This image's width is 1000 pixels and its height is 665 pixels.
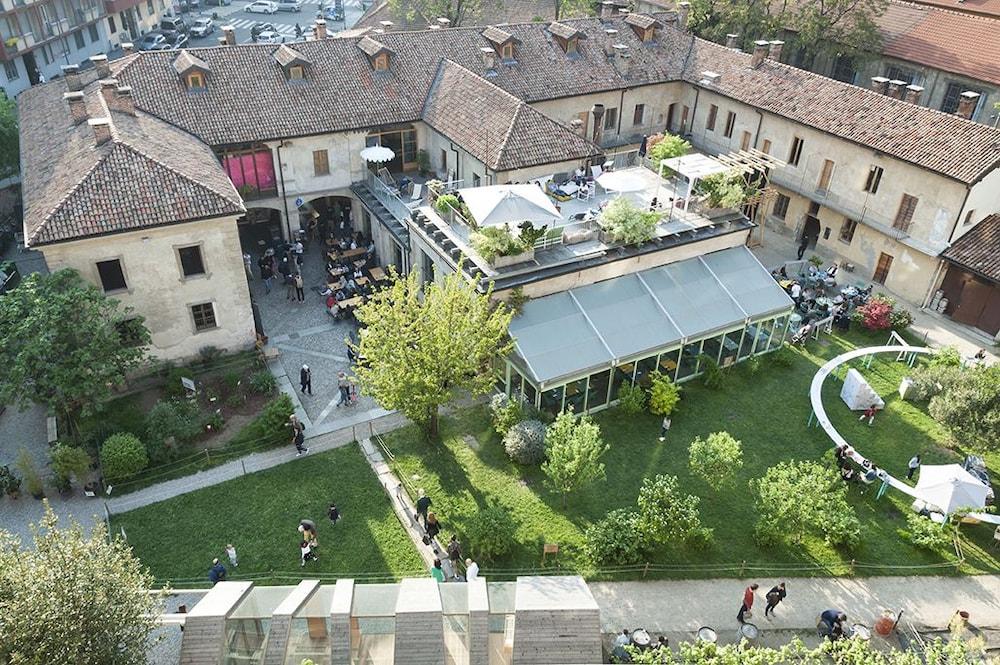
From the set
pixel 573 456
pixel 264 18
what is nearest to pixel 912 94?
pixel 573 456

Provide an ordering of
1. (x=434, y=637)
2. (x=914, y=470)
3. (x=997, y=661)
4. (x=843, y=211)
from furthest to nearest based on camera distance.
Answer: (x=843, y=211) → (x=914, y=470) → (x=434, y=637) → (x=997, y=661)

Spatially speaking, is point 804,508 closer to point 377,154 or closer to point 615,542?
point 615,542

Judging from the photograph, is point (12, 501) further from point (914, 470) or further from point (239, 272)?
point (914, 470)

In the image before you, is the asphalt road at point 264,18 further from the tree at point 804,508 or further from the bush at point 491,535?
the tree at point 804,508

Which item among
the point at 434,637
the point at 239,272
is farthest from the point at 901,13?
the point at 434,637

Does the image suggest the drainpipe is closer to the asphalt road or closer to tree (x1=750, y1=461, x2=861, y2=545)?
tree (x1=750, y1=461, x2=861, y2=545)

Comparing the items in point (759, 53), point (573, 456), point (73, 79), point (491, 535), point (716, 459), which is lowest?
point (491, 535)

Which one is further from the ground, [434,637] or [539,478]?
[434,637]
